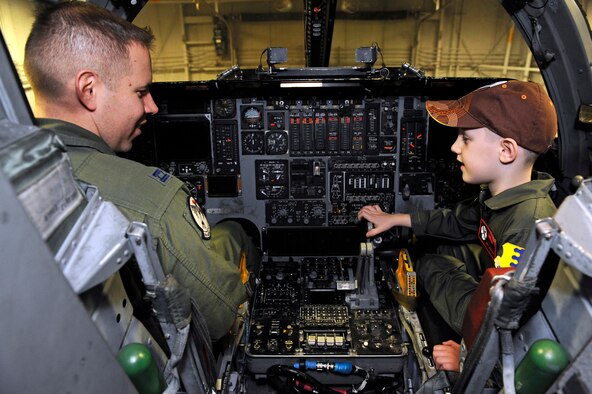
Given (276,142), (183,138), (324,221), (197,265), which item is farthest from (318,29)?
(197,265)

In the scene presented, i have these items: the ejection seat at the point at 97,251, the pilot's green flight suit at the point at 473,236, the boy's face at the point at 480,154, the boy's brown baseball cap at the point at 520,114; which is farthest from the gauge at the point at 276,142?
the ejection seat at the point at 97,251

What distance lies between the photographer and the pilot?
119cm

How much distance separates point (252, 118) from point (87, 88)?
1.63m

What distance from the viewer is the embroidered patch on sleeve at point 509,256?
138 cm

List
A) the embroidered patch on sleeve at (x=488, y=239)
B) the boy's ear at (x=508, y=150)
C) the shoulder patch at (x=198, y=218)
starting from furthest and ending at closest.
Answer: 1. the embroidered patch on sleeve at (x=488, y=239)
2. the boy's ear at (x=508, y=150)
3. the shoulder patch at (x=198, y=218)

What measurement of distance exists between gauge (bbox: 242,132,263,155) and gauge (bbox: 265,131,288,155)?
0.04 m

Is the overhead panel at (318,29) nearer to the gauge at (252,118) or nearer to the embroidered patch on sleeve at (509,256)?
the gauge at (252,118)

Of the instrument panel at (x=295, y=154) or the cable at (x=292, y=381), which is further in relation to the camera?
the instrument panel at (x=295, y=154)

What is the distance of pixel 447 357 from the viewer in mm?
1523

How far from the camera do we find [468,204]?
2.27 meters

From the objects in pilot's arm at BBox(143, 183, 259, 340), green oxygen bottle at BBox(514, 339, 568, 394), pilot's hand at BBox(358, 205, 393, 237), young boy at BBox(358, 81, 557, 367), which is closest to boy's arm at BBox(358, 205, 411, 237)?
pilot's hand at BBox(358, 205, 393, 237)

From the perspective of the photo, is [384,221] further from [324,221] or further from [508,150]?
[508,150]

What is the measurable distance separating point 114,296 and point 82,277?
0.22 meters

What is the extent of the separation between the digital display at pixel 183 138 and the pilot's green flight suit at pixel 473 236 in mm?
1461
